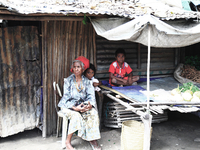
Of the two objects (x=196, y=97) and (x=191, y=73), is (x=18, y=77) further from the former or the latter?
(x=191, y=73)

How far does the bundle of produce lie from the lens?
5.92 m

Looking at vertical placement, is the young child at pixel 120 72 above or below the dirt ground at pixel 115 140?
above

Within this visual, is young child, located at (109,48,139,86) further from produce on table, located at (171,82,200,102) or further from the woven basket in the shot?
the woven basket

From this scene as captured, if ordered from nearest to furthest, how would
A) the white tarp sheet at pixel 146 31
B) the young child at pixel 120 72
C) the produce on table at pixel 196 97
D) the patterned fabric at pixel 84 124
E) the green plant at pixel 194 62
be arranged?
the white tarp sheet at pixel 146 31, the produce on table at pixel 196 97, the patterned fabric at pixel 84 124, the young child at pixel 120 72, the green plant at pixel 194 62

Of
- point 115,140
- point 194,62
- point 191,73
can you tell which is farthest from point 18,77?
point 194,62

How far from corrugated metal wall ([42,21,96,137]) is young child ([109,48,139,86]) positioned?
0.72 m

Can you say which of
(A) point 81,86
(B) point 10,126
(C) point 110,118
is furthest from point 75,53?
(B) point 10,126

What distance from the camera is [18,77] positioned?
4590 mm

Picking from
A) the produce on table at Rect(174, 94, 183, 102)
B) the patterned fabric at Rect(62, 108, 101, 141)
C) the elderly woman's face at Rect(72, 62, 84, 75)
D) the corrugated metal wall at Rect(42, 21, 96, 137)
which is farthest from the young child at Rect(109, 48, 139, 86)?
the produce on table at Rect(174, 94, 183, 102)

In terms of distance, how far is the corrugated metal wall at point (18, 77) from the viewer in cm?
441

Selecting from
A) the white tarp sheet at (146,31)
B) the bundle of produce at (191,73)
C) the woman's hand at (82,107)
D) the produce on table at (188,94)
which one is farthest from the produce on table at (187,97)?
the bundle of produce at (191,73)

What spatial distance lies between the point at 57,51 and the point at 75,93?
100cm

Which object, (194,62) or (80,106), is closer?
(80,106)

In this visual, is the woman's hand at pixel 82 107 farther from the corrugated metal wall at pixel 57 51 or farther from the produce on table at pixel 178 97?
the produce on table at pixel 178 97
